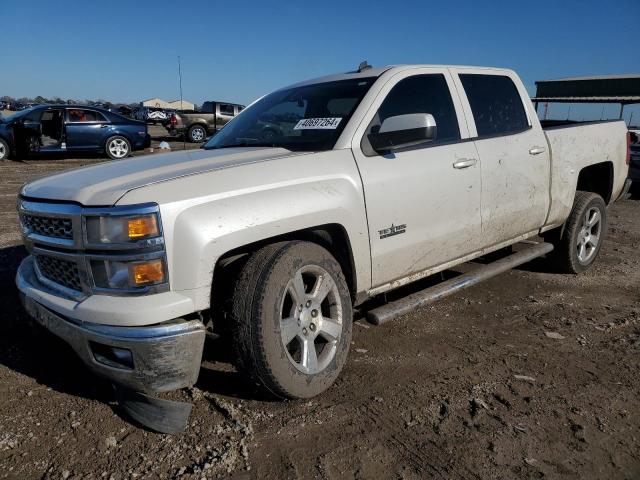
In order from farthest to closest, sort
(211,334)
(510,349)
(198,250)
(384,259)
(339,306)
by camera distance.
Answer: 1. (510,349)
2. (384,259)
3. (339,306)
4. (211,334)
5. (198,250)

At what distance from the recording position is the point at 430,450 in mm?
2467

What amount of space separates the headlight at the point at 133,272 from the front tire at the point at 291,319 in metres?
0.41

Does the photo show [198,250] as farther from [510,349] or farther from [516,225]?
[516,225]

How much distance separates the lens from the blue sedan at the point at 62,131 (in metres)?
14.3

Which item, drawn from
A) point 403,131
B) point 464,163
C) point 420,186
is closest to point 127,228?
point 403,131

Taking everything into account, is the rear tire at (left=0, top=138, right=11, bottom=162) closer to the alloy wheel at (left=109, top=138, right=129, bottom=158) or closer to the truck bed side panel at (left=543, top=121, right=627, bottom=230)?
the alloy wheel at (left=109, top=138, right=129, bottom=158)

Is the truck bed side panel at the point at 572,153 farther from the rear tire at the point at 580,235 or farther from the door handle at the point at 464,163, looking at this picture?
the door handle at the point at 464,163

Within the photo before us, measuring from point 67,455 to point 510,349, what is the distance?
2.74 meters

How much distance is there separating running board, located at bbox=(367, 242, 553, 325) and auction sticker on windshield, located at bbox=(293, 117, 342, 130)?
3.87 ft

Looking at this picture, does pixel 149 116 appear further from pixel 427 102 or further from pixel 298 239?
pixel 298 239

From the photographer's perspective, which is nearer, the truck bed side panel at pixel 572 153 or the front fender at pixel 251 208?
the front fender at pixel 251 208

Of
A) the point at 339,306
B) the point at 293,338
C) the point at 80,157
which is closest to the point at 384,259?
the point at 339,306

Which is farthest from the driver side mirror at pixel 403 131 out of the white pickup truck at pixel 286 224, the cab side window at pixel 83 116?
the cab side window at pixel 83 116

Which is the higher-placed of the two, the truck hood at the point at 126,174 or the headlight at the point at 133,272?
the truck hood at the point at 126,174
